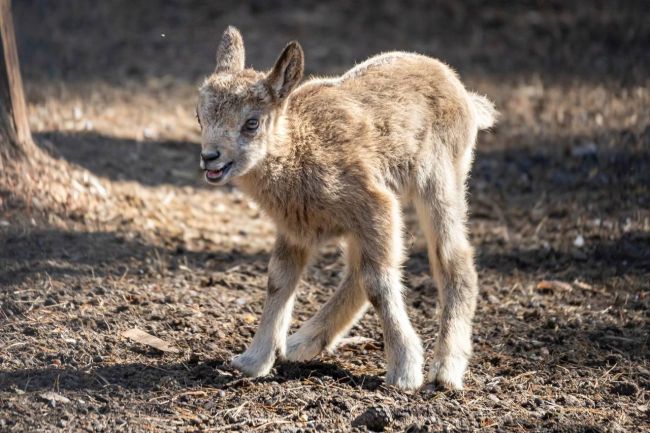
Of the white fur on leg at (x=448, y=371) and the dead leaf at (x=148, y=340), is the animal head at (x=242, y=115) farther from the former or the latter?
the white fur on leg at (x=448, y=371)

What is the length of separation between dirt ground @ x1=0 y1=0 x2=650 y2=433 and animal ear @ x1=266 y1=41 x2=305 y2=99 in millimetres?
1861

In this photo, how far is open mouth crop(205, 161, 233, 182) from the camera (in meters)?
6.11

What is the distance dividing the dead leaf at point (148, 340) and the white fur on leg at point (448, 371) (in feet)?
5.78

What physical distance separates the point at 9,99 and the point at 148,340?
9.08 feet

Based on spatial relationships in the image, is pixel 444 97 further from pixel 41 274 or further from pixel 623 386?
pixel 41 274

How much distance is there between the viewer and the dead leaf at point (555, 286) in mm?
8289

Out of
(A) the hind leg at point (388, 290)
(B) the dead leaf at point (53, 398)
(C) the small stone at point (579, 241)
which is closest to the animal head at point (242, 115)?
(A) the hind leg at point (388, 290)

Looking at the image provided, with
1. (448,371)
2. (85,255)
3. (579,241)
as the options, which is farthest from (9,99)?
(579,241)

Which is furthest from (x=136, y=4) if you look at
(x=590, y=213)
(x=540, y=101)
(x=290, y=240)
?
(x=290, y=240)

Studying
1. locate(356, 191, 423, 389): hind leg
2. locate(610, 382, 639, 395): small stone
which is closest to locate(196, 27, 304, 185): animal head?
locate(356, 191, 423, 389): hind leg

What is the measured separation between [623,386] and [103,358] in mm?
3461

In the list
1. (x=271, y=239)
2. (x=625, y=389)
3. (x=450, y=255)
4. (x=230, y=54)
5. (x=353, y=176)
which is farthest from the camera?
(x=271, y=239)

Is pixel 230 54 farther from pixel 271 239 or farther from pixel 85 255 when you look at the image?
pixel 271 239

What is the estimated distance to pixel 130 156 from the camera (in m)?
10.5
